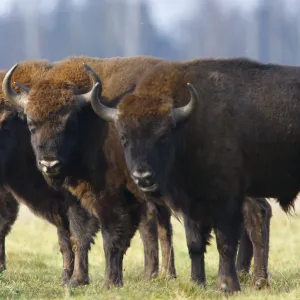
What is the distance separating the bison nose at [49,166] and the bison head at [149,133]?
2.87 ft

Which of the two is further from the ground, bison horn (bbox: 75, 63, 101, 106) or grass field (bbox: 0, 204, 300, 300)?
bison horn (bbox: 75, 63, 101, 106)

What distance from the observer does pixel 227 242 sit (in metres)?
12.4

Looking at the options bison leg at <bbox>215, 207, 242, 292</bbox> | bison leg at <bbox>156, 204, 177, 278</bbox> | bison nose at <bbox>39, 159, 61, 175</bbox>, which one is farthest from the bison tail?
bison nose at <bbox>39, 159, 61, 175</bbox>

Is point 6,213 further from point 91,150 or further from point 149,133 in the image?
point 149,133

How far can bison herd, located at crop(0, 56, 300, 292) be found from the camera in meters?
12.3

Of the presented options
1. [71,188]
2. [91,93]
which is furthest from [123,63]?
[71,188]

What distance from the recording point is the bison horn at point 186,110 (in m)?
12.2

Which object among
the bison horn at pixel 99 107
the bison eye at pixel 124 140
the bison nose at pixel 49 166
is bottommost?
the bison nose at pixel 49 166

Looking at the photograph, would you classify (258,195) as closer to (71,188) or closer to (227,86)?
(227,86)

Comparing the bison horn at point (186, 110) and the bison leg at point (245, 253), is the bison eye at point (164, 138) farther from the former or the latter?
the bison leg at point (245, 253)

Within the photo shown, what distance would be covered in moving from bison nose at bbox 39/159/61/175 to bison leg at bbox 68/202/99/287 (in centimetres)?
121

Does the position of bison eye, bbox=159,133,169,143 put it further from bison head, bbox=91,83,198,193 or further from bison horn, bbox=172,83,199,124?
bison horn, bbox=172,83,199,124

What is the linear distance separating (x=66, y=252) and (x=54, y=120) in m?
2.28

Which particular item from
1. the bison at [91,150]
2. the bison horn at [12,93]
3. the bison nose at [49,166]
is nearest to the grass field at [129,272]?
the bison at [91,150]
